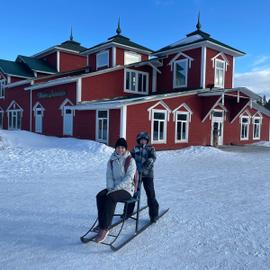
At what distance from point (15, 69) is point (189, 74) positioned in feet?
55.2

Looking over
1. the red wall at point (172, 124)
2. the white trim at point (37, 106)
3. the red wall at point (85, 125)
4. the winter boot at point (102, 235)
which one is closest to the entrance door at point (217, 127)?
the red wall at point (172, 124)

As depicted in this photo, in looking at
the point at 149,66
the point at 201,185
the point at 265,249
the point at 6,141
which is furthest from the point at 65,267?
the point at 149,66

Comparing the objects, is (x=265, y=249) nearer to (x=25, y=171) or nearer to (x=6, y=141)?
(x=25, y=171)

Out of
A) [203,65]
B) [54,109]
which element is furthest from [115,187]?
[54,109]

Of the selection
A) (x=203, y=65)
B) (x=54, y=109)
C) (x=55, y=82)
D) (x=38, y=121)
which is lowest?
(x=38, y=121)

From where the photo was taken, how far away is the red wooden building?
17.8m

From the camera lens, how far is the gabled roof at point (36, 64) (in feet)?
93.1

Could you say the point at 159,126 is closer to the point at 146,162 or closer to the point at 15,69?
the point at 146,162

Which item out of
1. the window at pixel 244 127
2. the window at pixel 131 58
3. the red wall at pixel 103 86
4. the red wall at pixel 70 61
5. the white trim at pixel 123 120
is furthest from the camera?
the red wall at pixel 70 61

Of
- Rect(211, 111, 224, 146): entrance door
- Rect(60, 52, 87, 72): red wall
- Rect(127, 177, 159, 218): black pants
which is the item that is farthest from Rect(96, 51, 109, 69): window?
Rect(127, 177, 159, 218): black pants

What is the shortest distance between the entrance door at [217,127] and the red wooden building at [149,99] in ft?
0.24

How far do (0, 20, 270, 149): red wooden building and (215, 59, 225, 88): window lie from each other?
0.07 meters

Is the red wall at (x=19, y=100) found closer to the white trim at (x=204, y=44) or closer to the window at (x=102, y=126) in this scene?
the window at (x=102, y=126)

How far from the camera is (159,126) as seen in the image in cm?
1820
